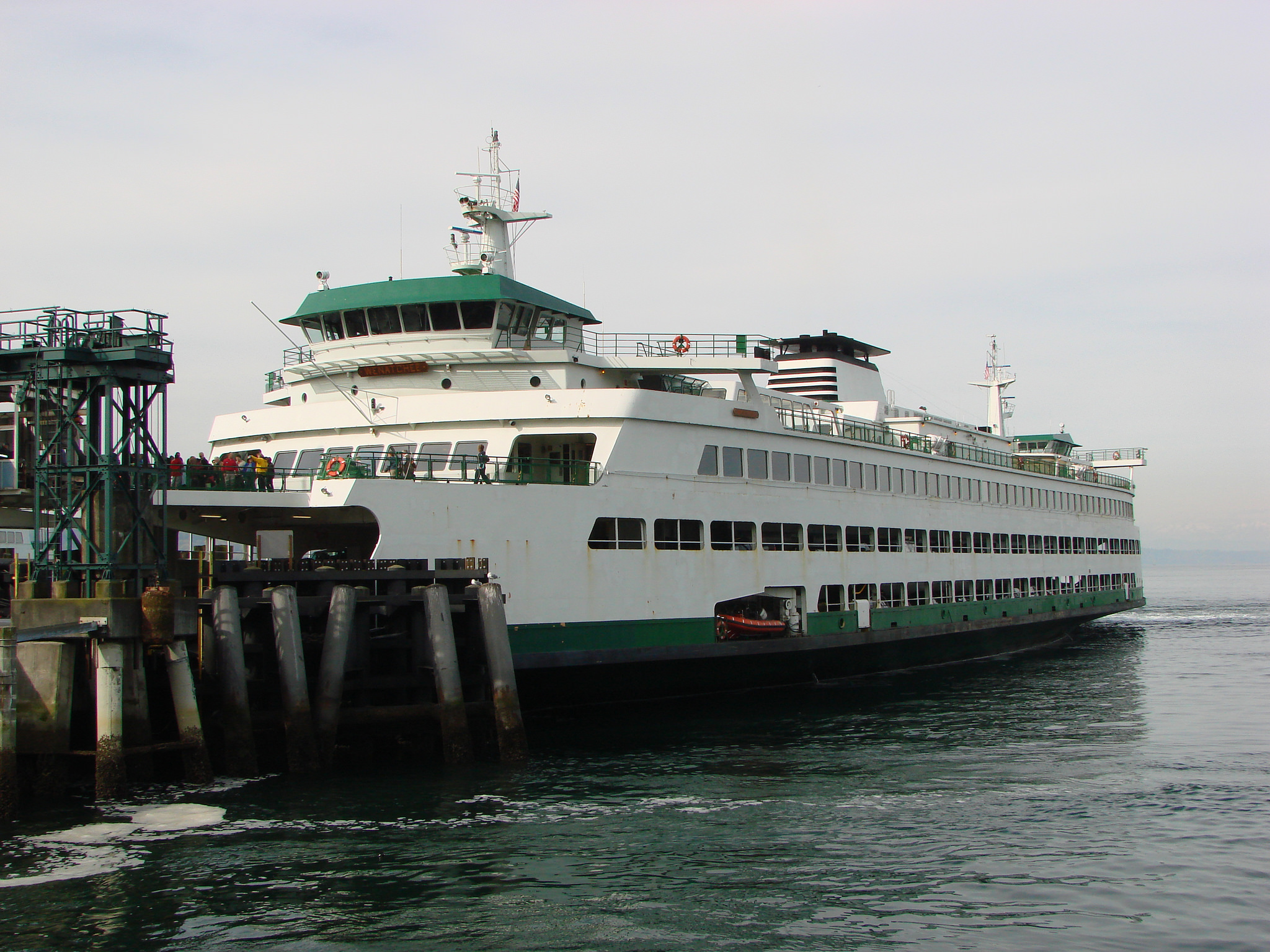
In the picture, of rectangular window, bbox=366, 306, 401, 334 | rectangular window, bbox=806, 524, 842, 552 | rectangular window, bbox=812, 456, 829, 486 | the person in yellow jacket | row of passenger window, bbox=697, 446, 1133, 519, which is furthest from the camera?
rectangular window, bbox=812, 456, 829, 486

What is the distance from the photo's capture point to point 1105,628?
5450 cm

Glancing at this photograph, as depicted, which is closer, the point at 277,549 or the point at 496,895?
the point at 496,895

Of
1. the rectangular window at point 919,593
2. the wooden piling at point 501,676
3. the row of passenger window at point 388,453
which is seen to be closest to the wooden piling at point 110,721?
the wooden piling at point 501,676

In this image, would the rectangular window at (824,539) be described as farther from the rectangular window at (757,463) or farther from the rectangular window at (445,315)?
the rectangular window at (445,315)

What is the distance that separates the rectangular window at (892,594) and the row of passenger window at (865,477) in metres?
2.66

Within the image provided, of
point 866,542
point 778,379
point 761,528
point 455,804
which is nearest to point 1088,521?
point 778,379

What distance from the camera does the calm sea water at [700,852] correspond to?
1109 centimetres

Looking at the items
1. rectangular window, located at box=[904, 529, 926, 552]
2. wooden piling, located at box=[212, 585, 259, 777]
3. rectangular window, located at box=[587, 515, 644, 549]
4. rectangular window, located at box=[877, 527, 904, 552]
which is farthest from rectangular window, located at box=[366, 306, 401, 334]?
rectangular window, located at box=[904, 529, 926, 552]

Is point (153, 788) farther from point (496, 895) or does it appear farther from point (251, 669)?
point (496, 895)

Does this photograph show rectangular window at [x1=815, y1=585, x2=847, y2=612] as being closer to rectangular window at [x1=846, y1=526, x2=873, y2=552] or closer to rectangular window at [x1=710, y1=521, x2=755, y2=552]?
rectangular window at [x1=846, y1=526, x2=873, y2=552]

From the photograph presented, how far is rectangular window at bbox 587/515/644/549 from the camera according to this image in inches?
884

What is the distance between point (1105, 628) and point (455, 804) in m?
46.7

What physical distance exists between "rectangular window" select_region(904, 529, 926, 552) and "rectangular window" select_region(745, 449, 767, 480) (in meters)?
7.86

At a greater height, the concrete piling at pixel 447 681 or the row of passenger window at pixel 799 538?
the row of passenger window at pixel 799 538
